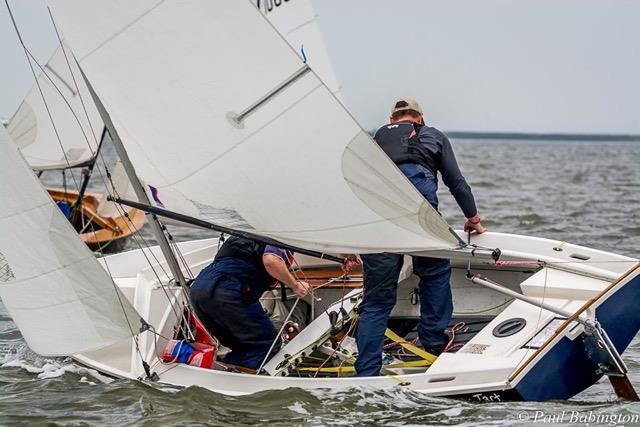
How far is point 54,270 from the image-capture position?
16.9ft

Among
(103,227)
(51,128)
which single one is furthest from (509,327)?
(103,227)

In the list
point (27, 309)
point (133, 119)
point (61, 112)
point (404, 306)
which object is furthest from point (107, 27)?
point (61, 112)

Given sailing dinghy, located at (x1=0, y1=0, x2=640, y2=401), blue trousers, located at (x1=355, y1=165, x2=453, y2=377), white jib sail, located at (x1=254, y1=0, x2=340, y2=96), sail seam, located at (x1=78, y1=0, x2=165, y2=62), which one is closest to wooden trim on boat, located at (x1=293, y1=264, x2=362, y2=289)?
blue trousers, located at (x1=355, y1=165, x2=453, y2=377)

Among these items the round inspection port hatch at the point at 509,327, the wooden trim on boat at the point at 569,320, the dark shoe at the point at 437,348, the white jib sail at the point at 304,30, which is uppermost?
the white jib sail at the point at 304,30

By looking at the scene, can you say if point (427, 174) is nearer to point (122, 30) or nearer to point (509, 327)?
point (509, 327)

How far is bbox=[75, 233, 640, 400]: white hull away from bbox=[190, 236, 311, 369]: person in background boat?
0.30 meters

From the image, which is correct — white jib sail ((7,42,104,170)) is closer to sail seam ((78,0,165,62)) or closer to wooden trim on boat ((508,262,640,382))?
sail seam ((78,0,165,62))

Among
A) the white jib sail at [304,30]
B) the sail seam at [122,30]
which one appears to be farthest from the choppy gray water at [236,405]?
the white jib sail at [304,30]

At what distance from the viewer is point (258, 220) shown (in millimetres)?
4844

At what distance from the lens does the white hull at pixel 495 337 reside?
4.68 meters

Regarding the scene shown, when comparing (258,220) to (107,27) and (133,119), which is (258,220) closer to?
(133,119)

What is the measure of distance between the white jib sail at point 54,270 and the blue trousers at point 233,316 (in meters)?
0.38

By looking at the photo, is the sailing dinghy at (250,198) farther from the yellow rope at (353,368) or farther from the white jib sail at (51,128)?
the white jib sail at (51,128)

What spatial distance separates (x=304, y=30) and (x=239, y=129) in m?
3.98
